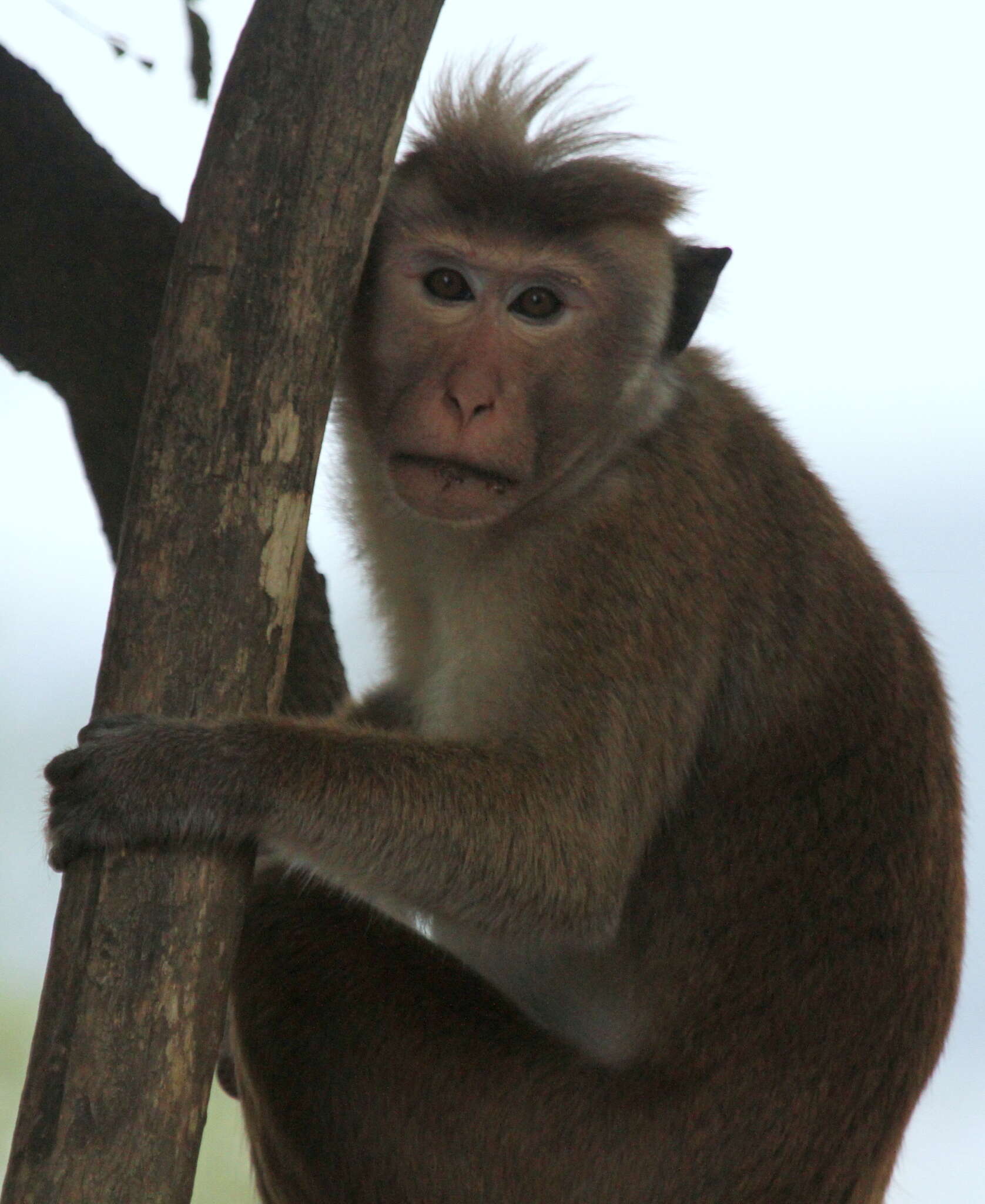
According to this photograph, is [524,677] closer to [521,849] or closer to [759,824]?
[521,849]

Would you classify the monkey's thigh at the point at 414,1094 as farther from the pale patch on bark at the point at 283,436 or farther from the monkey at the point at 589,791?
the pale patch on bark at the point at 283,436

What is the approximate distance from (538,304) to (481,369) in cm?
28

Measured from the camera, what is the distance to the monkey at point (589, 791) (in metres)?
2.98

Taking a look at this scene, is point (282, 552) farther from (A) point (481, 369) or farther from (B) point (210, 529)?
(A) point (481, 369)

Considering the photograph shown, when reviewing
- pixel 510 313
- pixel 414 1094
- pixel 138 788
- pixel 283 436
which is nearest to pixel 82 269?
pixel 510 313

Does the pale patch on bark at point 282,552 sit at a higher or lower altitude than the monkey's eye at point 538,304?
lower

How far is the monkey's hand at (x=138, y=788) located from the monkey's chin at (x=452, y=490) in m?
0.63

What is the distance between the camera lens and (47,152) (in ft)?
13.4

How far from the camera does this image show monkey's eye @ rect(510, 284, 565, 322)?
123 inches

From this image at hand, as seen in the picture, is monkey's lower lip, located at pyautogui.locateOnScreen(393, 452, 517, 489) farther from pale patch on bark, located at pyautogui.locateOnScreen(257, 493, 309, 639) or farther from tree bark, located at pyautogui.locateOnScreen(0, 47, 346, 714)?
tree bark, located at pyautogui.locateOnScreen(0, 47, 346, 714)

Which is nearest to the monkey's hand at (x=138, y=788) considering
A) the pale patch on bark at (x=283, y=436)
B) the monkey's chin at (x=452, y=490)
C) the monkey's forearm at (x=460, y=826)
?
the monkey's forearm at (x=460, y=826)

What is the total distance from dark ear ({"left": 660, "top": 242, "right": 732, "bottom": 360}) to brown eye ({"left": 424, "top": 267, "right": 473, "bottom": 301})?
1.55 feet

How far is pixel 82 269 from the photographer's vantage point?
407 cm

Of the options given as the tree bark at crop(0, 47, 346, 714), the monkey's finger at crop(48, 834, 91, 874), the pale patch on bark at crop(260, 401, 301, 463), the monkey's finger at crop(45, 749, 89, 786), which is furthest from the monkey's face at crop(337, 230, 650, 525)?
the tree bark at crop(0, 47, 346, 714)
